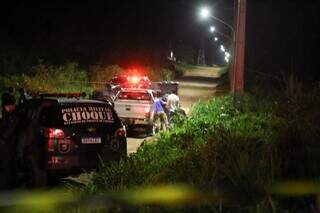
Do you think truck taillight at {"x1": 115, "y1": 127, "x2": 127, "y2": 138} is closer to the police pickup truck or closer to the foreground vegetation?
the police pickup truck

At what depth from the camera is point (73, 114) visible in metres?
10.4

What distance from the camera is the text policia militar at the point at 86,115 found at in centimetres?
1034

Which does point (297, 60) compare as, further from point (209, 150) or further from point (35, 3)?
point (209, 150)

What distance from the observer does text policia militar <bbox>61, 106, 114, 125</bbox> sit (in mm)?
10336

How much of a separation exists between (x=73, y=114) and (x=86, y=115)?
242mm

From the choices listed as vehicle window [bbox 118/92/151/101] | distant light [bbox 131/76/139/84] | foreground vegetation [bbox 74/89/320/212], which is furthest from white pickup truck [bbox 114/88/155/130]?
distant light [bbox 131/76/139/84]

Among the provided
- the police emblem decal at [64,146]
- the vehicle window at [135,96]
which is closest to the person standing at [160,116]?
the vehicle window at [135,96]

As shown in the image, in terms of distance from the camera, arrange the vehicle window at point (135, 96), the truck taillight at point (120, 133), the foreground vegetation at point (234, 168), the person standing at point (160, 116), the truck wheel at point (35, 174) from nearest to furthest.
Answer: the foreground vegetation at point (234, 168) < the truck wheel at point (35, 174) < the truck taillight at point (120, 133) < the person standing at point (160, 116) < the vehicle window at point (135, 96)

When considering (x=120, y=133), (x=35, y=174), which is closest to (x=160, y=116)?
(x=120, y=133)

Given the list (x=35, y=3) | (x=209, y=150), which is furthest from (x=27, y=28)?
(x=209, y=150)

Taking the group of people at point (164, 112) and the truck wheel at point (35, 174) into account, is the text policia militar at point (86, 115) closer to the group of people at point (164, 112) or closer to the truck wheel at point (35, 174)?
the truck wheel at point (35, 174)

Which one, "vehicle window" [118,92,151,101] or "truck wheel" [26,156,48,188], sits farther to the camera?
"vehicle window" [118,92,151,101]

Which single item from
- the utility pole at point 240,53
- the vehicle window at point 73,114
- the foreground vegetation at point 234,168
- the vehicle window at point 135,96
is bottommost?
the foreground vegetation at point 234,168

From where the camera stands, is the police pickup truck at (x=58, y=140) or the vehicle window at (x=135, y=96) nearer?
the police pickup truck at (x=58, y=140)
